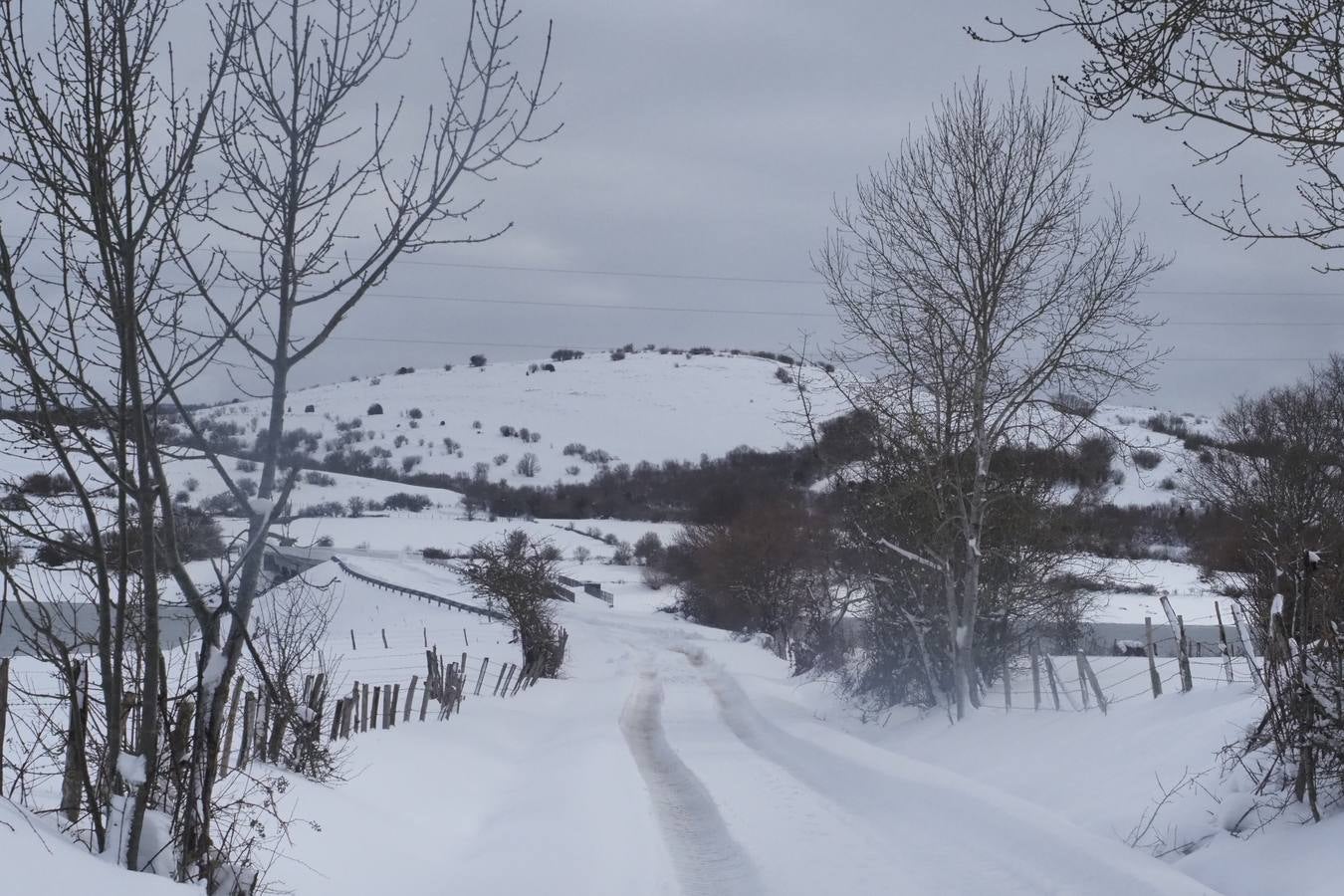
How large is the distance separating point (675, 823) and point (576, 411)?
121295 millimetres

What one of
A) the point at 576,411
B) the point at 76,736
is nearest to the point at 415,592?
the point at 76,736

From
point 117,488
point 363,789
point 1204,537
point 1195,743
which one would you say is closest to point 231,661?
point 117,488

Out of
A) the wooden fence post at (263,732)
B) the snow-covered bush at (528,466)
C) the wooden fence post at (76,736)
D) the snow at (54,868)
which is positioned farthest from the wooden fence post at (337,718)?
the snow-covered bush at (528,466)

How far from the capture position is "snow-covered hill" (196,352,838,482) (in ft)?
270

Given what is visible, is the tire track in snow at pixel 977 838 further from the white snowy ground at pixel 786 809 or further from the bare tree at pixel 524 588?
the bare tree at pixel 524 588

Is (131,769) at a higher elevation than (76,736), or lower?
lower

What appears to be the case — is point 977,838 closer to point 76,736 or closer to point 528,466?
point 76,736

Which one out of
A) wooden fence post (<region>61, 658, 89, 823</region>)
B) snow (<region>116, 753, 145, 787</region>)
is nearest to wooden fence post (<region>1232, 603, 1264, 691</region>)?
snow (<region>116, 753, 145, 787</region>)

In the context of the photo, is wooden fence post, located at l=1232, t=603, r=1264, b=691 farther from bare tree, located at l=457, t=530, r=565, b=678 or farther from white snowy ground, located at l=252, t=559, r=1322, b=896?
bare tree, located at l=457, t=530, r=565, b=678

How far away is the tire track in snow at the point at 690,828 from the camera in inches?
369

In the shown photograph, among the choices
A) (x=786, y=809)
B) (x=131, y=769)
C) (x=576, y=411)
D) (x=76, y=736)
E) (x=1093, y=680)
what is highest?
(x=576, y=411)

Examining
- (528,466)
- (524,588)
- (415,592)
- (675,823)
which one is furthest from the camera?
(528,466)

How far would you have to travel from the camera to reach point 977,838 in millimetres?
10555

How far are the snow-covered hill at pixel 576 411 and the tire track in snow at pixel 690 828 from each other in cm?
2682
